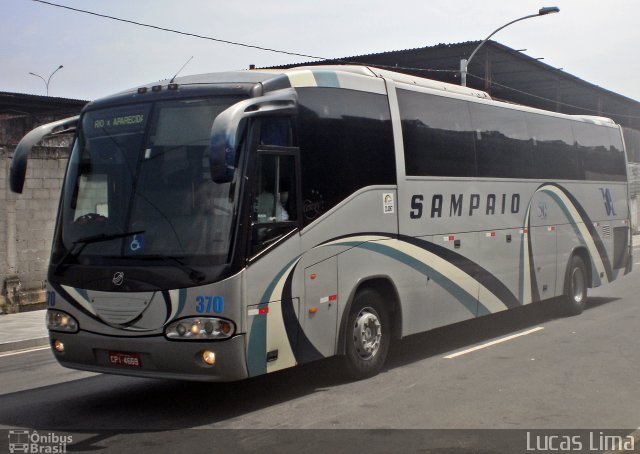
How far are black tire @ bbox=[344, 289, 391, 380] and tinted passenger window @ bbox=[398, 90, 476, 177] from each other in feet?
5.81

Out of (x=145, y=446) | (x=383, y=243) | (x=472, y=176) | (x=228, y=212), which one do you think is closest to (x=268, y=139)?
(x=228, y=212)

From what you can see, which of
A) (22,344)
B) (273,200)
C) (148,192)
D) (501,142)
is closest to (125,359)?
(148,192)

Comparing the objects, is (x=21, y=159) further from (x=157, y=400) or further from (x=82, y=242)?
(x=157, y=400)

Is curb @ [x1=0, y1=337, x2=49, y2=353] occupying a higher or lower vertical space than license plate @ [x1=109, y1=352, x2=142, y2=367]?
lower

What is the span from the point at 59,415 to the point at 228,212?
2.52 meters

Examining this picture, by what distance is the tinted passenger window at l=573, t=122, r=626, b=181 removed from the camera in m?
15.4

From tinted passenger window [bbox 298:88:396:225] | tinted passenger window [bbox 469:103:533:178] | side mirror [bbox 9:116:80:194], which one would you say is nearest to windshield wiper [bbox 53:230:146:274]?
side mirror [bbox 9:116:80:194]

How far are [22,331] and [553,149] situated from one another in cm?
942

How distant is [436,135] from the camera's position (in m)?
10.8

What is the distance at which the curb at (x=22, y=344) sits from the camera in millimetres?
12633

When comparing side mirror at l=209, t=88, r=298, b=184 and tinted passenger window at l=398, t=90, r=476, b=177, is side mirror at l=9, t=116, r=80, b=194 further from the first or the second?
tinted passenger window at l=398, t=90, r=476, b=177

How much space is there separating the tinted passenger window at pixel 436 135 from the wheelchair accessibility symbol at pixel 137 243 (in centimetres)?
372

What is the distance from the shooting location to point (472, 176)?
11625mm

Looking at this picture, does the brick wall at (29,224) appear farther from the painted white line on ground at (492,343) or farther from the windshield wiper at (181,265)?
the windshield wiper at (181,265)
